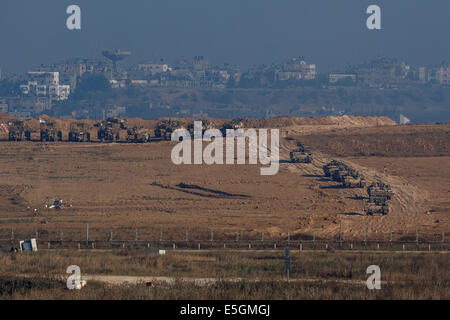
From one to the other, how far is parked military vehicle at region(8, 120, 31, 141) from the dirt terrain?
164 cm

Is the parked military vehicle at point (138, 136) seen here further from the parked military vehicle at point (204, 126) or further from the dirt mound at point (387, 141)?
the dirt mound at point (387, 141)

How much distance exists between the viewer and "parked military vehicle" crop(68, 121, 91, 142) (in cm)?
8544

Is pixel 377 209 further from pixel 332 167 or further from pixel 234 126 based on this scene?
pixel 234 126

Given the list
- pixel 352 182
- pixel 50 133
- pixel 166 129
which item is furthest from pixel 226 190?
pixel 50 133

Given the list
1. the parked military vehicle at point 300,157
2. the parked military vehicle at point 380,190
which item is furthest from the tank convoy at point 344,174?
the parked military vehicle at point 300,157

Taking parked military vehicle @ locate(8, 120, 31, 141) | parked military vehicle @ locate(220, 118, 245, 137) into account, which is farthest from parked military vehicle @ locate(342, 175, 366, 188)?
parked military vehicle @ locate(8, 120, 31, 141)

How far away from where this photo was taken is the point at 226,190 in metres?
62.0

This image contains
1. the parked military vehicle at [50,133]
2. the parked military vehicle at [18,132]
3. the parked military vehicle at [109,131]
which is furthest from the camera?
the parked military vehicle at [109,131]

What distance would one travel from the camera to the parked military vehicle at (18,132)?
84.4 meters

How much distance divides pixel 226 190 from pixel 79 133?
2868cm

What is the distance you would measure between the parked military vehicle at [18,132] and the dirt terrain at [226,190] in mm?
1639
